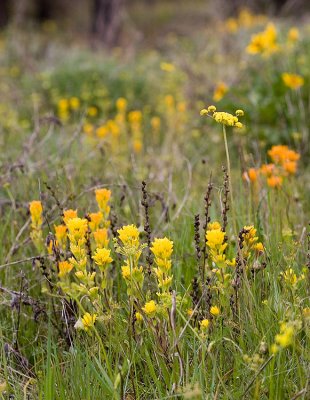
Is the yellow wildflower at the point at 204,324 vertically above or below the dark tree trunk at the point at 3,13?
below

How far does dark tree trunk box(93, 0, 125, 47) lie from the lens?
13.0 m

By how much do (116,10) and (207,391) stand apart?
1216 cm

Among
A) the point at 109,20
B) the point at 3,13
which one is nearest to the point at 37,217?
the point at 109,20

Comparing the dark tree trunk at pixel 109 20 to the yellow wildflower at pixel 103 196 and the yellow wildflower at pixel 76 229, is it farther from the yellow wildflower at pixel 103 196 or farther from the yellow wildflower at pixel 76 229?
the yellow wildflower at pixel 76 229

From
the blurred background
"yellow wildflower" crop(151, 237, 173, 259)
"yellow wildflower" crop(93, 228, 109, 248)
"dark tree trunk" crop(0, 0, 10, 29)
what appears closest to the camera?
"yellow wildflower" crop(151, 237, 173, 259)

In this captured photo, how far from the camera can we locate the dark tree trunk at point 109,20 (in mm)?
13039

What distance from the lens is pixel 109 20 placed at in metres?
13.3

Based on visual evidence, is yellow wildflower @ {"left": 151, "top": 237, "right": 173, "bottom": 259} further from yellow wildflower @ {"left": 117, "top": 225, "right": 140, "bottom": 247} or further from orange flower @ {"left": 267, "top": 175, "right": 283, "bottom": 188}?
orange flower @ {"left": 267, "top": 175, "right": 283, "bottom": 188}

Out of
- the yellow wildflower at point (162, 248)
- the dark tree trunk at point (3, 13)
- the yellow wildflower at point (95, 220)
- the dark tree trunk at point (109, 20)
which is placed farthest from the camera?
the dark tree trunk at point (3, 13)

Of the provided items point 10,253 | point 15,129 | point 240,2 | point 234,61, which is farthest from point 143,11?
point 10,253

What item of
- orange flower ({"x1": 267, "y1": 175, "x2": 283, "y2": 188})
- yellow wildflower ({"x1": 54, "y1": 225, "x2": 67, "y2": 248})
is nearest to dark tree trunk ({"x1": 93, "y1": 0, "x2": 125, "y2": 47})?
orange flower ({"x1": 267, "y1": 175, "x2": 283, "y2": 188})

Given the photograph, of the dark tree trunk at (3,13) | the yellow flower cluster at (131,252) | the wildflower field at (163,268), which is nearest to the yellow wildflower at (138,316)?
the wildflower field at (163,268)

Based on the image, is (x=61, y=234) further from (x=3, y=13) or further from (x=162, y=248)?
(x=3, y=13)

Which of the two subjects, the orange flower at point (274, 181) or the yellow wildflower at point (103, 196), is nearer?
the yellow wildflower at point (103, 196)
